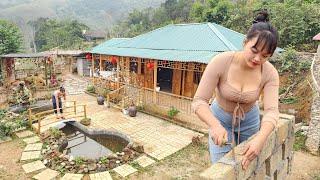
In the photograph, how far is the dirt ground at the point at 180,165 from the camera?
678 cm

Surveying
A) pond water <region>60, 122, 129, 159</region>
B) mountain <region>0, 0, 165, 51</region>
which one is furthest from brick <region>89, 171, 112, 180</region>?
mountain <region>0, 0, 165, 51</region>

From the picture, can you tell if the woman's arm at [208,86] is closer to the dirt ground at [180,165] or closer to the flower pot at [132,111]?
the dirt ground at [180,165]

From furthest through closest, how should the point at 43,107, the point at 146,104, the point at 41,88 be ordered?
the point at 41,88 → the point at 43,107 → the point at 146,104

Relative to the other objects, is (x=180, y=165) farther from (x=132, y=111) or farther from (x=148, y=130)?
(x=132, y=111)

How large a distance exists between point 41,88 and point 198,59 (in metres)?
12.7

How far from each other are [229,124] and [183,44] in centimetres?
1048

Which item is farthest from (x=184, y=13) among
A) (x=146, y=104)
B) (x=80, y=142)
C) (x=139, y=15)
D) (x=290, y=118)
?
(x=290, y=118)

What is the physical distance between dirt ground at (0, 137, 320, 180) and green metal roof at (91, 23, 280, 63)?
12.4ft

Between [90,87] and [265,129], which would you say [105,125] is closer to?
[90,87]

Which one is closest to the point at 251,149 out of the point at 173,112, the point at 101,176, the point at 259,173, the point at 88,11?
the point at 259,173

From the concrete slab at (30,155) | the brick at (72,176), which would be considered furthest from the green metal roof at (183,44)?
the concrete slab at (30,155)

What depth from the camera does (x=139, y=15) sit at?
5191 centimetres

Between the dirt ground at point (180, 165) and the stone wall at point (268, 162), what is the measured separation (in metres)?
4.05

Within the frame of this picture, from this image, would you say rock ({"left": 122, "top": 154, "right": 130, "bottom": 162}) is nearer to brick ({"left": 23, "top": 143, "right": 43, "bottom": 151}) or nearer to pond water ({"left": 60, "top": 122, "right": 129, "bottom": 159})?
pond water ({"left": 60, "top": 122, "right": 129, "bottom": 159})
